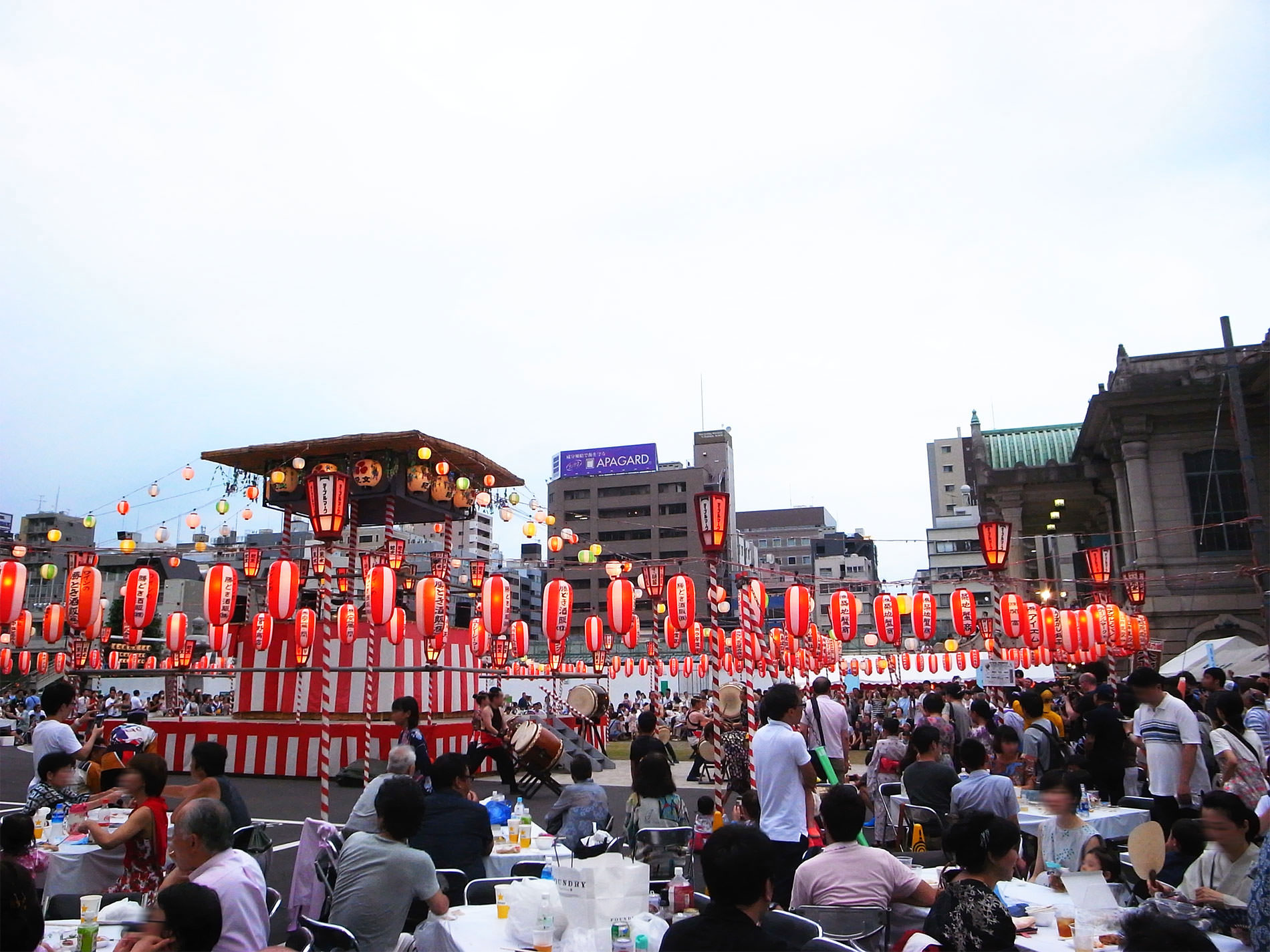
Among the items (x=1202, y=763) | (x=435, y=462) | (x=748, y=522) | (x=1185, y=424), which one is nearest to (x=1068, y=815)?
(x=1202, y=763)

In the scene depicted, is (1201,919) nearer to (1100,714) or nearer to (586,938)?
(586,938)

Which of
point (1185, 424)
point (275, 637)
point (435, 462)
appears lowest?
point (275, 637)

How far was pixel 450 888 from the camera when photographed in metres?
6.02

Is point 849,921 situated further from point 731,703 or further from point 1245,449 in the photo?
point 731,703

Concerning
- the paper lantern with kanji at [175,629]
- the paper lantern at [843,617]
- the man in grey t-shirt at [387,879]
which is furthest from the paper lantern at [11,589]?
the paper lantern at [843,617]

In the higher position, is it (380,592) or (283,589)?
(283,589)

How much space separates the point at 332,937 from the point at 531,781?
1424cm

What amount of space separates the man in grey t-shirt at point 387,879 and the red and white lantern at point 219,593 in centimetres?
1454

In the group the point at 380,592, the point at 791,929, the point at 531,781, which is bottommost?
the point at 531,781

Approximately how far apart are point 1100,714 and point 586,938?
769 centimetres

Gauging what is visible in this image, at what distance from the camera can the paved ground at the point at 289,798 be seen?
11.7m

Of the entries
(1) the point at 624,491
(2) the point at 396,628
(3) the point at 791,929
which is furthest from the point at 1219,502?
(1) the point at 624,491

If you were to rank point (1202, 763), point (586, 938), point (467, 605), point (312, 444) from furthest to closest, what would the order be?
point (467, 605) → point (312, 444) → point (1202, 763) → point (586, 938)

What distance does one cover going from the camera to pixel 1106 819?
830cm
